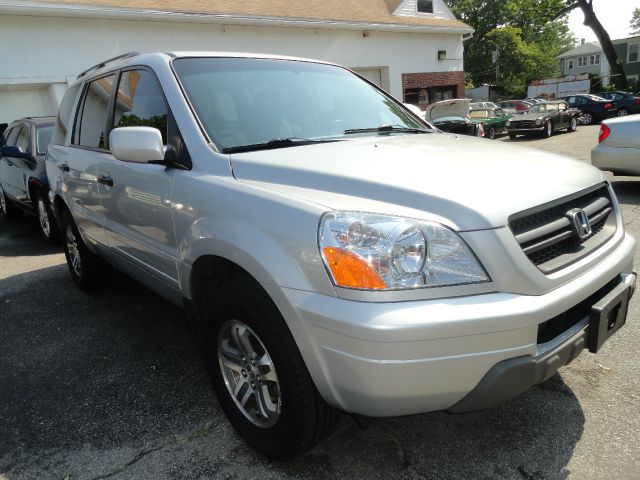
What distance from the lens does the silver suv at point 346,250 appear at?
170 cm

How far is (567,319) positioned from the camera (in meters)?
2.02

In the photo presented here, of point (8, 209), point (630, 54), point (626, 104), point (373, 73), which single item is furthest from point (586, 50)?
point (8, 209)

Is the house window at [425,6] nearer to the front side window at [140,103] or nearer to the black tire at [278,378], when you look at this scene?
the front side window at [140,103]

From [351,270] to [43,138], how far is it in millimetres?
6463

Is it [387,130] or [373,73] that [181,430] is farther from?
[373,73]

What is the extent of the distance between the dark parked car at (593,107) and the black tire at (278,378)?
2746cm

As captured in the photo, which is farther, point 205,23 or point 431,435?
point 205,23

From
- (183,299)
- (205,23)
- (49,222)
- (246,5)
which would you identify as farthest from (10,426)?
(246,5)

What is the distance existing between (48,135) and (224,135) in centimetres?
534

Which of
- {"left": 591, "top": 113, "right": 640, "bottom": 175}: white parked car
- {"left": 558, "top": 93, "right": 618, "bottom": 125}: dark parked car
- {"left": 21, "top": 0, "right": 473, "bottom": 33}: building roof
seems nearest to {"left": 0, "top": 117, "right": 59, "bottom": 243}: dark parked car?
{"left": 21, "top": 0, "right": 473, "bottom": 33}: building roof

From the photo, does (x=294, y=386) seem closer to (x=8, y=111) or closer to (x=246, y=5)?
(x=8, y=111)

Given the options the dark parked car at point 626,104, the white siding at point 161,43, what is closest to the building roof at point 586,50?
the dark parked car at point 626,104

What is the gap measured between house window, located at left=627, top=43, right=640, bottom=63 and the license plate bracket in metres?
64.7

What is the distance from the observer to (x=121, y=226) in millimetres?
3270
